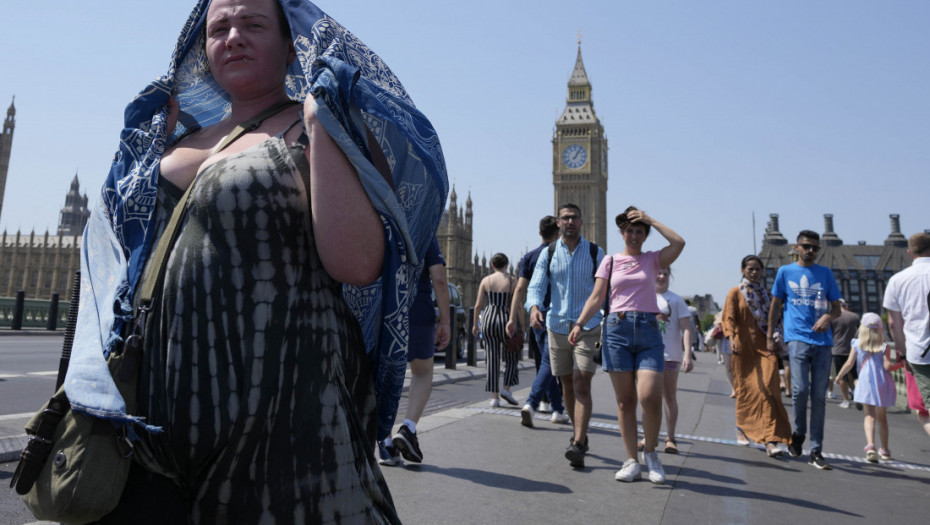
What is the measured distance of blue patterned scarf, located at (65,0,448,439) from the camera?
45.5 inches

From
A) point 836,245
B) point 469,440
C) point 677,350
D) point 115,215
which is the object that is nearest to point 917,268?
point 677,350

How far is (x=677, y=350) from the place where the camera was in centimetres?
630

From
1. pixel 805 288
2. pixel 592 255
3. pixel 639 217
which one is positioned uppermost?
pixel 639 217

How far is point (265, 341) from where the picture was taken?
1145mm

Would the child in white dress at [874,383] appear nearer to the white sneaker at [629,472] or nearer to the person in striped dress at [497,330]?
the white sneaker at [629,472]

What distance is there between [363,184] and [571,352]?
4420 millimetres

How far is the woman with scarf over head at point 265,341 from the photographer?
44.4 inches

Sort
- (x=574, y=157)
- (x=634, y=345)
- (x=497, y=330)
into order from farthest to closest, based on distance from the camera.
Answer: (x=574, y=157)
(x=497, y=330)
(x=634, y=345)

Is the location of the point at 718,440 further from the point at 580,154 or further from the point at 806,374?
the point at 580,154

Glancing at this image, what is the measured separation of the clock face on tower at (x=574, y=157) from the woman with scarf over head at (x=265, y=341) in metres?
99.3

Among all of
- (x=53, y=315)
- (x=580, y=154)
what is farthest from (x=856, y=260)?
(x=53, y=315)

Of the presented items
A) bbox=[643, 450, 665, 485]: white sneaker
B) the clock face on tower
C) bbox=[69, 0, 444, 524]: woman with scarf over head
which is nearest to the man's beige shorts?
bbox=[643, 450, 665, 485]: white sneaker

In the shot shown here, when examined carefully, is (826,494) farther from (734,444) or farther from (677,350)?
(677,350)

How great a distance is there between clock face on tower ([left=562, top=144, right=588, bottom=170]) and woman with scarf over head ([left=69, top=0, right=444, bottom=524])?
326ft
